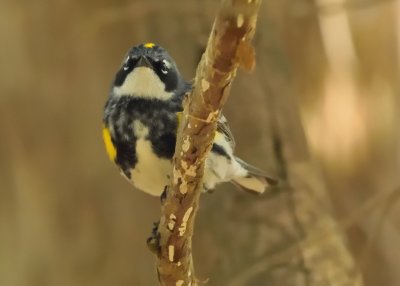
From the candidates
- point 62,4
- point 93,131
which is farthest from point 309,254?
point 62,4

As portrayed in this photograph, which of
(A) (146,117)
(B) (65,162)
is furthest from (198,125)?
(B) (65,162)

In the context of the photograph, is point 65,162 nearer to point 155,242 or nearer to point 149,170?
point 149,170

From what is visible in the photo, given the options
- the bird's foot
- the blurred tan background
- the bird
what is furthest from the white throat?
the blurred tan background

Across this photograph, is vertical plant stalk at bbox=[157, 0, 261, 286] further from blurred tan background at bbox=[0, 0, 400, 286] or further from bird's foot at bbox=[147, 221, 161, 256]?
blurred tan background at bbox=[0, 0, 400, 286]

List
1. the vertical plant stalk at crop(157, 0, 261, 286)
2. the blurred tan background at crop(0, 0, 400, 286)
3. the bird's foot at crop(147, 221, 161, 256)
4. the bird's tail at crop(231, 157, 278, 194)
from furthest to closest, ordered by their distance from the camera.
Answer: the blurred tan background at crop(0, 0, 400, 286) < the bird's tail at crop(231, 157, 278, 194) < the bird's foot at crop(147, 221, 161, 256) < the vertical plant stalk at crop(157, 0, 261, 286)

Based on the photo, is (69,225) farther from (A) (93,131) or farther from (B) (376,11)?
(B) (376,11)

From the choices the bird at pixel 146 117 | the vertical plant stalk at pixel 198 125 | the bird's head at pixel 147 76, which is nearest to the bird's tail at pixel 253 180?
the bird at pixel 146 117

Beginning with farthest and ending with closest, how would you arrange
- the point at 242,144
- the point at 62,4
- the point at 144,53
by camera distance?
the point at 62,4 → the point at 242,144 → the point at 144,53

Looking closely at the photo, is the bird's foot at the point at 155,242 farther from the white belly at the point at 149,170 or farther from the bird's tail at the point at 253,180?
the bird's tail at the point at 253,180
